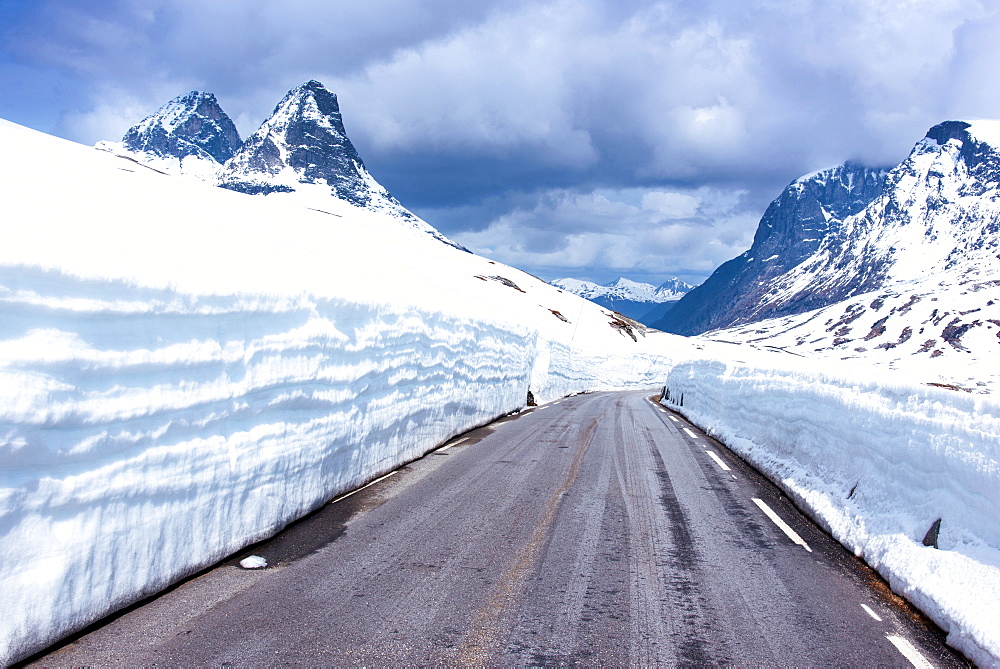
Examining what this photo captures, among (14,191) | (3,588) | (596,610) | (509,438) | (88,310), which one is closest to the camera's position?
(3,588)

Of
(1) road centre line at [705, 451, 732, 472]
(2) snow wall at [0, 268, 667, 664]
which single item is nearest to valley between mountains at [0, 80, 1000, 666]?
(2) snow wall at [0, 268, 667, 664]

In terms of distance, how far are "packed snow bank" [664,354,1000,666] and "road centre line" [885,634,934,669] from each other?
32 cm

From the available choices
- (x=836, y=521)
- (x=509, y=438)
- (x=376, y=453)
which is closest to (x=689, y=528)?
(x=836, y=521)

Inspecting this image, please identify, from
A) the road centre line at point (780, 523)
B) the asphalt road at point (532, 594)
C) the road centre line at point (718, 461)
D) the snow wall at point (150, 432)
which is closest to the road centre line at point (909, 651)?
the asphalt road at point (532, 594)

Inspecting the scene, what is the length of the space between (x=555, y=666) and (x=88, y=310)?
387 centimetres

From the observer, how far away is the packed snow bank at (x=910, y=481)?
4.59 metres

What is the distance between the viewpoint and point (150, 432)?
462 cm

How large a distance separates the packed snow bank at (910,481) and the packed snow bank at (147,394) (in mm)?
5755

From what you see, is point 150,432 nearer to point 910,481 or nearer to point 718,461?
point 910,481

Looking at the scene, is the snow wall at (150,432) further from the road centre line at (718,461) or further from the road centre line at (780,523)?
the road centre line at (718,461)

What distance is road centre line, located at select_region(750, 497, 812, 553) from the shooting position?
6340 mm

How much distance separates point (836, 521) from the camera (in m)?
6.76

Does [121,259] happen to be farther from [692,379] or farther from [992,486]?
[692,379]

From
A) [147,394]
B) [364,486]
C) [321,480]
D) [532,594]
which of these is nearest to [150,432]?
[147,394]
